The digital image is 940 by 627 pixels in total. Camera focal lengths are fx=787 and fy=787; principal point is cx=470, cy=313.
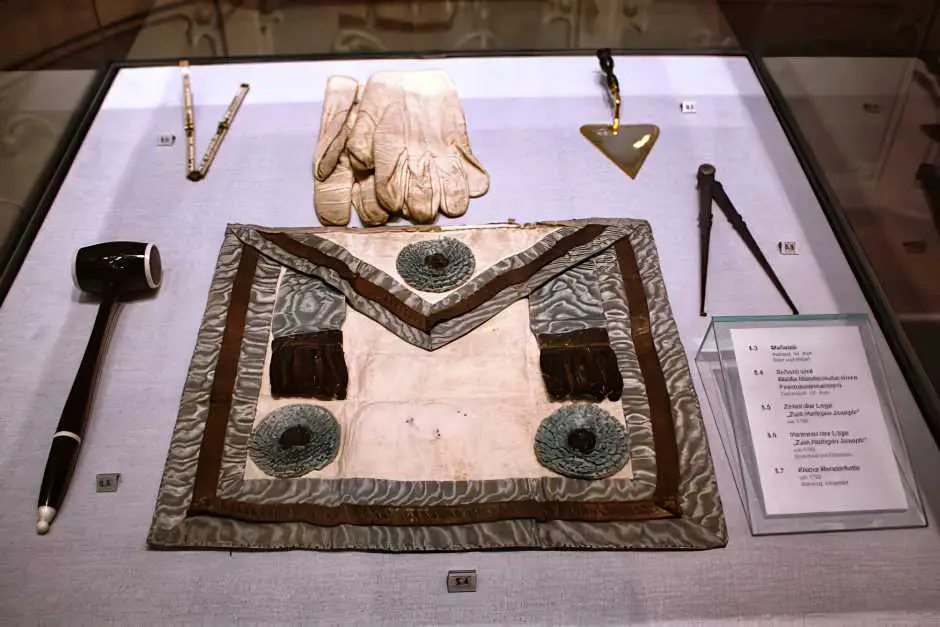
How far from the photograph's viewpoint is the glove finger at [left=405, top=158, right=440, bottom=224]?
6.47ft

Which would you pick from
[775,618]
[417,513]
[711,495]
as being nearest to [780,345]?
[711,495]

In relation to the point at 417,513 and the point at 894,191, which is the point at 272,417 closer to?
the point at 417,513

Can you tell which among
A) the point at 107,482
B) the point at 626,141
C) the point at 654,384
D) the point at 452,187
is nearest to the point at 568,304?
the point at 654,384

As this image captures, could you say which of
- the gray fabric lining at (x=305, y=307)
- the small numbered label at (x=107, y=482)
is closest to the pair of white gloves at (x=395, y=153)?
the gray fabric lining at (x=305, y=307)

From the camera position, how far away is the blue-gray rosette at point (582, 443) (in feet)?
4.83

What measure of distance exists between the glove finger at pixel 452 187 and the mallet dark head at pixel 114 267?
72 cm

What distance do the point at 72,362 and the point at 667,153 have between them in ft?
5.29

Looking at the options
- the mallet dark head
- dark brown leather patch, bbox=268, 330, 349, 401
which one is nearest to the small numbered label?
dark brown leather patch, bbox=268, 330, 349, 401

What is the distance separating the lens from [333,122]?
2.23 metres

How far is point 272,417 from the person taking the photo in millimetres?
1542

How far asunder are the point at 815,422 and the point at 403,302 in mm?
868

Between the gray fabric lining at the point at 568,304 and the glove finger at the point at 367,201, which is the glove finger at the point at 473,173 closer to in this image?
the glove finger at the point at 367,201

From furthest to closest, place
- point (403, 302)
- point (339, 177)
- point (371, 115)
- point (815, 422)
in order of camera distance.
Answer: point (371, 115), point (339, 177), point (403, 302), point (815, 422)

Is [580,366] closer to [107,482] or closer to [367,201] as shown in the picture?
[367,201]
